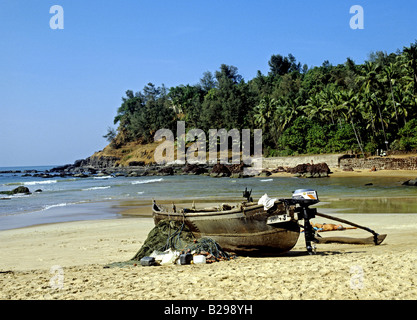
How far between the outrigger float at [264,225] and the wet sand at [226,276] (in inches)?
16.4

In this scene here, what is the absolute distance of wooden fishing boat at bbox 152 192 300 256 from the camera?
1036 cm

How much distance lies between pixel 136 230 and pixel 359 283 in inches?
457

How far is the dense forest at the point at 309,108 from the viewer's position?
184 ft

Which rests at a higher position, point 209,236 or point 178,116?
point 178,116

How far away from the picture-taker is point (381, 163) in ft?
167

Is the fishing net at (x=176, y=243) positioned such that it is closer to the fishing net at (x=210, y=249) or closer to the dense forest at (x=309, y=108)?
the fishing net at (x=210, y=249)

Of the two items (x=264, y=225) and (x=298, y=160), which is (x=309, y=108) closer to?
(x=298, y=160)

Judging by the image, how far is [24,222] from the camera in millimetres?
21734

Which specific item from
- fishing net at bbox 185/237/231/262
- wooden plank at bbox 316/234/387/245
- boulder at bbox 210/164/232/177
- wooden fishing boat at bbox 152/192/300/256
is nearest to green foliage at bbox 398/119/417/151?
boulder at bbox 210/164/232/177

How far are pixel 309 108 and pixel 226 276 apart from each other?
6904 cm

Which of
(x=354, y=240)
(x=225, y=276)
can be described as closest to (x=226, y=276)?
(x=225, y=276)
